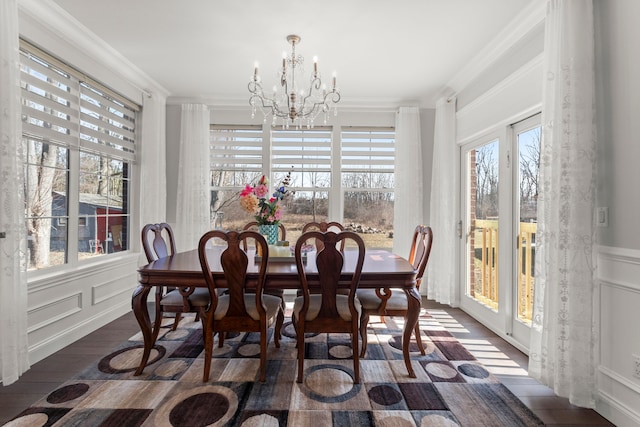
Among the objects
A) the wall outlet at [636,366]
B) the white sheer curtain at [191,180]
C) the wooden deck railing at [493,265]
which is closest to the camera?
the wall outlet at [636,366]

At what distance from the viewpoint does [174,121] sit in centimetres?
460

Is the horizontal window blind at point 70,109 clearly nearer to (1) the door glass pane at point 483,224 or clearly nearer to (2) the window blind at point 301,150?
(2) the window blind at point 301,150

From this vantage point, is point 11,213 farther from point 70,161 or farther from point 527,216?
point 527,216

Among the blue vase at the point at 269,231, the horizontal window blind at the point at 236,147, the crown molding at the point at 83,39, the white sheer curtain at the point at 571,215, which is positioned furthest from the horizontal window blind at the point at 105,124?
the white sheer curtain at the point at 571,215

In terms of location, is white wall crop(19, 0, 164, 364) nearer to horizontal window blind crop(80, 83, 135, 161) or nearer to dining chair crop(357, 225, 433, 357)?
horizontal window blind crop(80, 83, 135, 161)

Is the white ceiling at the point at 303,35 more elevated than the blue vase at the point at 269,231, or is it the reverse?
the white ceiling at the point at 303,35

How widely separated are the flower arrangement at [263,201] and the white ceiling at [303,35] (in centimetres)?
128

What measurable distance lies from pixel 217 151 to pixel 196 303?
2.72m

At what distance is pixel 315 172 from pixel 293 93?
6.74 ft

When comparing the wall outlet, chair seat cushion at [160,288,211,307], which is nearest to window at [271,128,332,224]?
chair seat cushion at [160,288,211,307]

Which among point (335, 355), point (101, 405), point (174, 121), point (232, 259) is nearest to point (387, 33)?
point (232, 259)

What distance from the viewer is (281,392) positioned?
212 centimetres

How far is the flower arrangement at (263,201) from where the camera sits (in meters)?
2.61

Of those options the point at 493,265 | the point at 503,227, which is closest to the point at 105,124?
the point at 503,227
